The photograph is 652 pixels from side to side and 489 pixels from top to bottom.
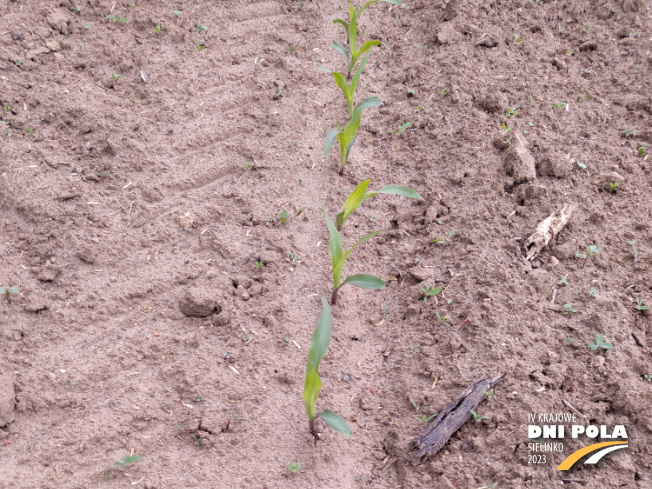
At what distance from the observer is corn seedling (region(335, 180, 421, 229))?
88.8 inches

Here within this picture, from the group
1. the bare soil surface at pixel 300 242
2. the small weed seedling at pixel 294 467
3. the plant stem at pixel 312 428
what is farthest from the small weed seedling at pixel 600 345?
the small weed seedling at pixel 294 467

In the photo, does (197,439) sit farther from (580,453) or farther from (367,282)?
(580,453)

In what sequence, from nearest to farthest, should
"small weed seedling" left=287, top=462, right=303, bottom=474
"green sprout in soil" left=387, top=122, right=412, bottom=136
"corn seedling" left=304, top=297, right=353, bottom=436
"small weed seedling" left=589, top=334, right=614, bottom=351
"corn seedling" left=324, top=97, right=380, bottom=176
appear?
"corn seedling" left=304, top=297, right=353, bottom=436
"small weed seedling" left=287, top=462, right=303, bottom=474
"small weed seedling" left=589, top=334, right=614, bottom=351
"corn seedling" left=324, top=97, right=380, bottom=176
"green sprout in soil" left=387, top=122, right=412, bottom=136

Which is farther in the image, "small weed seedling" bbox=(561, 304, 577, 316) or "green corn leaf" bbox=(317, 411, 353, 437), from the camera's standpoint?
"small weed seedling" bbox=(561, 304, 577, 316)

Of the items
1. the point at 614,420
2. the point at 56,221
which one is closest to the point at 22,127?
the point at 56,221

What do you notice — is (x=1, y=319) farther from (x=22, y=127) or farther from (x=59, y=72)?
(x=59, y=72)

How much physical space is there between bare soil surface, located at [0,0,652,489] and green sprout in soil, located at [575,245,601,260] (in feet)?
0.05

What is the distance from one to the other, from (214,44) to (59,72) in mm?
1064

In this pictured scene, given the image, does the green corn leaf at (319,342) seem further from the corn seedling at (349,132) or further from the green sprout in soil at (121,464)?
the corn seedling at (349,132)

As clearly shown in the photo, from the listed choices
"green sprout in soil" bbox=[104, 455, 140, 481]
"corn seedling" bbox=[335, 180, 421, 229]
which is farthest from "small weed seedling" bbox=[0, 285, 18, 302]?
"corn seedling" bbox=[335, 180, 421, 229]

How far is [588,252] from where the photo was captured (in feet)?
7.66

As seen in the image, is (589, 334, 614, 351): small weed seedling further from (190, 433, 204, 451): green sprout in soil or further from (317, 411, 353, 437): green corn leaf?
(190, 433, 204, 451): green sprout in soil

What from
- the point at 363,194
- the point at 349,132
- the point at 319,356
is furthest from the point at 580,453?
the point at 349,132

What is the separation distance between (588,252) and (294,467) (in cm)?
175
